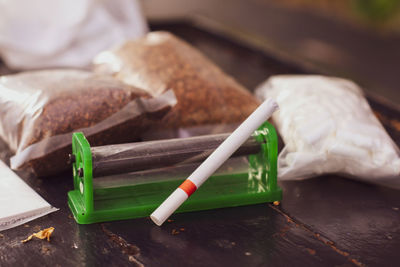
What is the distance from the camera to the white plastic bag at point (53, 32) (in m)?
1.61

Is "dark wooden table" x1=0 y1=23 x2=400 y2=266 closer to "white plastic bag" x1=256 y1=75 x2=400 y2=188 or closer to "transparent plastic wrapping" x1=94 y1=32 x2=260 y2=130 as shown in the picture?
"white plastic bag" x1=256 y1=75 x2=400 y2=188

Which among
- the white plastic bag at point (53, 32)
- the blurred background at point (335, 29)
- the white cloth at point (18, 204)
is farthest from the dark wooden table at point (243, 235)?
the blurred background at point (335, 29)

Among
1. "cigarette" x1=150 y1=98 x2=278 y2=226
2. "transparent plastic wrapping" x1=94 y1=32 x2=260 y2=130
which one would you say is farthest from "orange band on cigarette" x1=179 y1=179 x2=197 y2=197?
"transparent plastic wrapping" x1=94 y1=32 x2=260 y2=130

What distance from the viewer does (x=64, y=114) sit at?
3.23 feet

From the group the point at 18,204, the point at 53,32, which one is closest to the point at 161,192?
the point at 18,204

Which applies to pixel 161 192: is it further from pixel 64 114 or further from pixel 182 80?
pixel 182 80

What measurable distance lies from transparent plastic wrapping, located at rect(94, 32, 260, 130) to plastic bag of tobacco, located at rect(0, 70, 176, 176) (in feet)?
0.28

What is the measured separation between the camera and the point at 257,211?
2.93ft

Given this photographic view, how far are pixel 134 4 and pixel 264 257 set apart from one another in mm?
1182

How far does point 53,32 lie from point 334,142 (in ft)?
3.14

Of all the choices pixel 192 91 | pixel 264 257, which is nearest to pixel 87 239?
pixel 264 257

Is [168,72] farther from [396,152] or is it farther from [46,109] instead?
[396,152]

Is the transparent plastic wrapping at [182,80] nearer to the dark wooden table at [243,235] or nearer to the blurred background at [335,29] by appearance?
the dark wooden table at [243,235]

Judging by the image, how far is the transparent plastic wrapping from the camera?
114 centimetres
